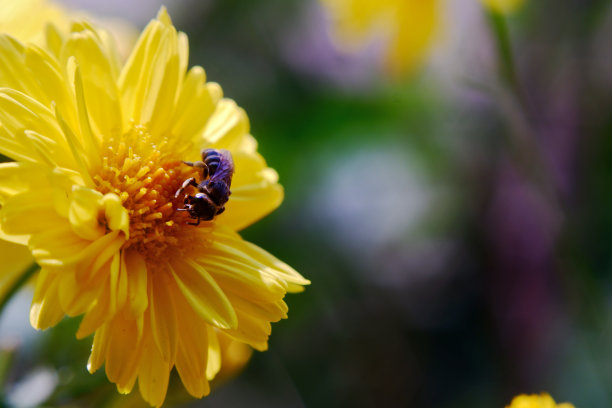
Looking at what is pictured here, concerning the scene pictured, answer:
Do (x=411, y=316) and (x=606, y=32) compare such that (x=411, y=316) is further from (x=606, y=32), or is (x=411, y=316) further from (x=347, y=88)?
(x=606, y=32)

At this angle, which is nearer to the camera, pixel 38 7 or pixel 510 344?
pixel 38 7

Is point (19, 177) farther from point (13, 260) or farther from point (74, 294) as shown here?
point (13, 260)

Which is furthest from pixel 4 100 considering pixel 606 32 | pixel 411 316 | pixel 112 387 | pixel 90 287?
pixel 606 32

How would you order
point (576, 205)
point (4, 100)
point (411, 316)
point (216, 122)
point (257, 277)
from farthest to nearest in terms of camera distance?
point (411, 316) < point (576, 205) < point (216, 122) < point (257, 277) < point (4, 100)

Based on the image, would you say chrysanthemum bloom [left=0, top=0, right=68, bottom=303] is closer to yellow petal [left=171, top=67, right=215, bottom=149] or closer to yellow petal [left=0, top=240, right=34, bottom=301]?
yellow petal [left=0, top=240, right=34, bottom=301]

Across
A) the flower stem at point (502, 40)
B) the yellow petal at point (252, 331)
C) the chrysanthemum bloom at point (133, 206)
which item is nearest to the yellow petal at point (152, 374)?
the chrysanthemum bloom at point (133, 206)

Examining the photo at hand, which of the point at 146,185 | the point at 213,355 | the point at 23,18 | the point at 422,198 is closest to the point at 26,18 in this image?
the point at 23,18

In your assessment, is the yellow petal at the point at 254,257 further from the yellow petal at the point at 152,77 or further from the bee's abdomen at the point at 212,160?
the yellow petal at the point at 152,77
